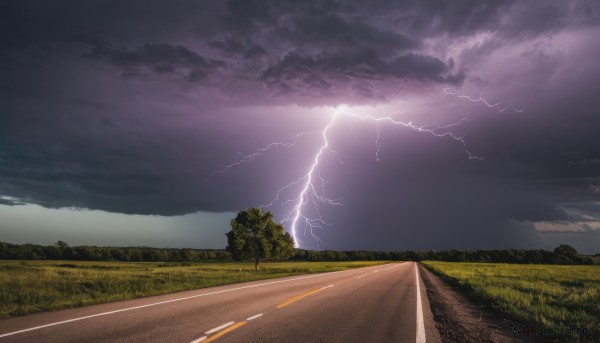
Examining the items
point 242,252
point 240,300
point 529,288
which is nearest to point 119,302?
point 240,300

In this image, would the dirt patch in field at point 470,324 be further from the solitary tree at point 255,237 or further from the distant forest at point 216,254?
the distant forest at point 216,254

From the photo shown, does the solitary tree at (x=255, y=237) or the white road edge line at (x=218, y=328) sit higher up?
the solitary tree at (x=255, y=237)

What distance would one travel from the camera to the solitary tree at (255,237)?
161ft

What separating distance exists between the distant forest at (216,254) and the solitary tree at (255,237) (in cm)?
2377

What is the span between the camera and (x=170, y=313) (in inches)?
381

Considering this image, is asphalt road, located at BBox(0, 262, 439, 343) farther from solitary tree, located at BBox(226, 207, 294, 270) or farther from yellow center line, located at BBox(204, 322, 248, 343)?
solitary tree, located at BBox(226, 207, 294, 270)

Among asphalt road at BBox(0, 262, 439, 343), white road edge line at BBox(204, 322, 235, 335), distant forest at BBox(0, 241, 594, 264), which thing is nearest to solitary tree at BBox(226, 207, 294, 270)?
distant forest at BBox(0, 241, 594, 264)

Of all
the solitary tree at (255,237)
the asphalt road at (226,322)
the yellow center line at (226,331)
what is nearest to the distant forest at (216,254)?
the solitary tree at (255,237)

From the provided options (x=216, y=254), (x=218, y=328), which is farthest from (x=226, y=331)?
(x=216, y=254)

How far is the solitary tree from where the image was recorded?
49.1 m

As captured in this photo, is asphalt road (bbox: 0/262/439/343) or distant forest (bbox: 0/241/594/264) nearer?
asphalt road (bbox: 0/262/439/343)

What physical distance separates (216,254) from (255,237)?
66.6 meters

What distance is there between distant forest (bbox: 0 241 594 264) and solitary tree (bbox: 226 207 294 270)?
23773 millimetres

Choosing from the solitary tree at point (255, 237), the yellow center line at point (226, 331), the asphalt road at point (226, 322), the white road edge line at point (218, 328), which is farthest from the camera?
the solitary tree at point (255, 237)
